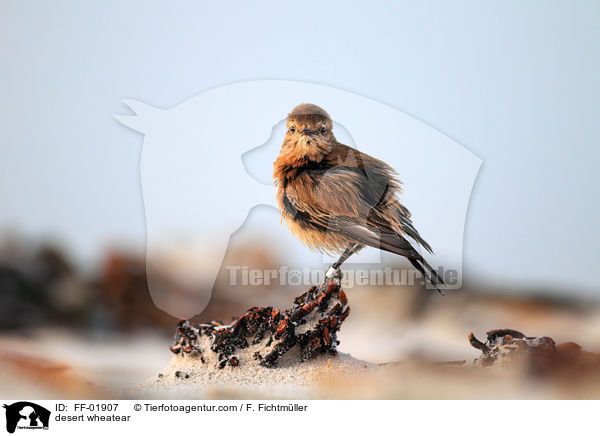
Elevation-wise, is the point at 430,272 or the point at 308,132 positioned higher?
the point at 308,132

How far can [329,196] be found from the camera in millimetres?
3004

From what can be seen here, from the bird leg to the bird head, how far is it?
1.87ft

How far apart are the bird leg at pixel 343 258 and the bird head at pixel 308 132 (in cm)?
57

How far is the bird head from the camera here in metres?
3.03

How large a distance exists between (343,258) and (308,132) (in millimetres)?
808

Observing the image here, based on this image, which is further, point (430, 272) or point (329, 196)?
point (430, 272)

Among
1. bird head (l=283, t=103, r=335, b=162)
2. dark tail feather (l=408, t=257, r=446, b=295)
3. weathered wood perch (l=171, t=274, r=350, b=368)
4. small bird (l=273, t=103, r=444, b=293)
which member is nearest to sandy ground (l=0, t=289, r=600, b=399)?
weathered wood perch (l=171, t=274, r=350, b=368)

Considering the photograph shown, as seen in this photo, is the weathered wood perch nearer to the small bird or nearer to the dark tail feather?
the small bird

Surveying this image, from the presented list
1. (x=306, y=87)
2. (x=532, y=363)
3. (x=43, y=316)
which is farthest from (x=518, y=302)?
(x=43, y=316)

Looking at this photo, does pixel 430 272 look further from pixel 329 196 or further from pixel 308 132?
pixel 308 132
